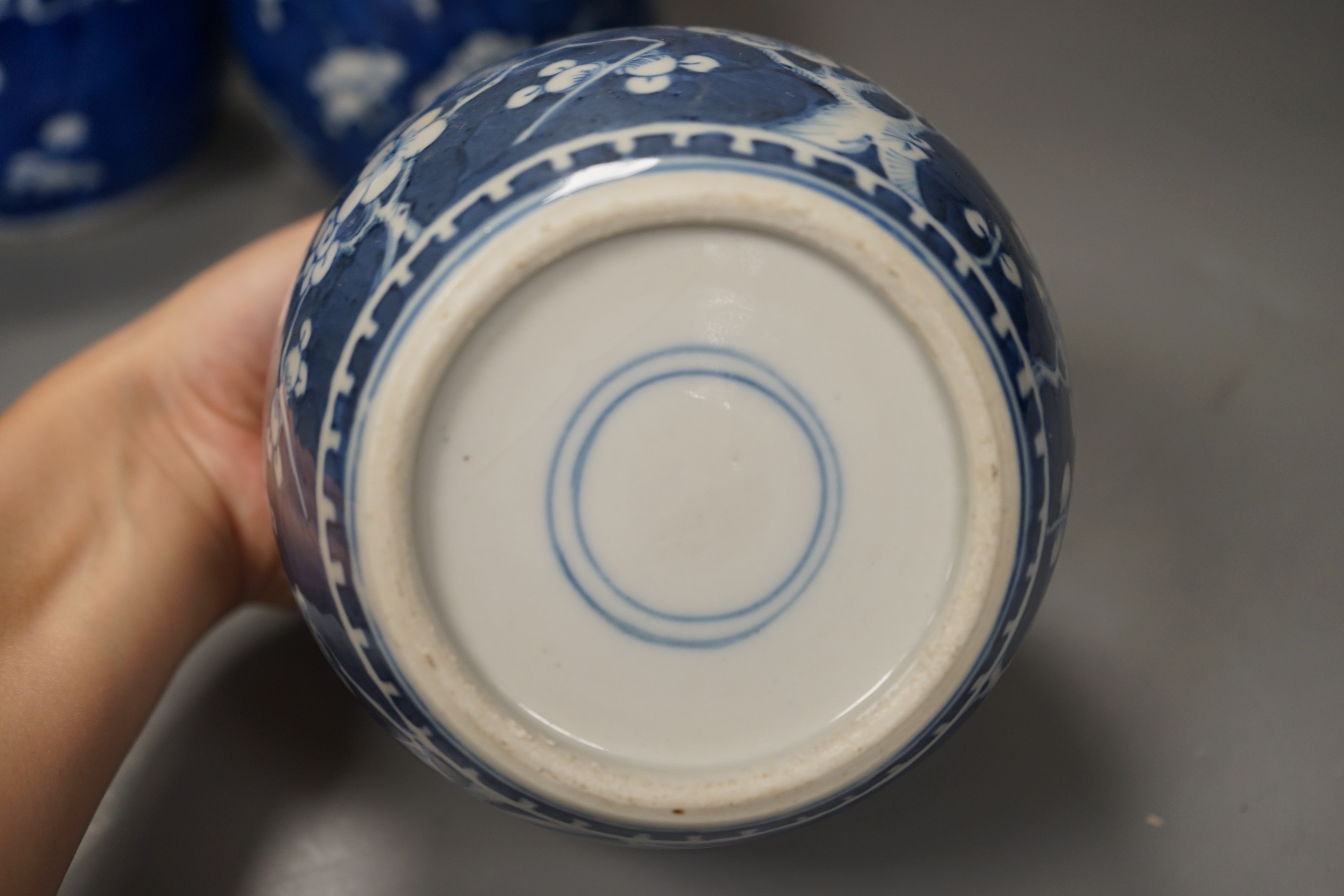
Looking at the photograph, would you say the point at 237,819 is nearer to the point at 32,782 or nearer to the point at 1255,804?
the point at 32,782

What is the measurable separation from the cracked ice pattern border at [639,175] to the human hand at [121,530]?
0.16 m

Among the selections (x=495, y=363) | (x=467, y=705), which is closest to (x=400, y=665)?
(x=467, y=705)

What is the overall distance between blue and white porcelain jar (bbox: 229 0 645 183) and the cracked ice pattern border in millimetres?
630

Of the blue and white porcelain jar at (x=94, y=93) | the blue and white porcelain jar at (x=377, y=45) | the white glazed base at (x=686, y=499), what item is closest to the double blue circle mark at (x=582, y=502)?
the white glazed base at (x=686, y=499)

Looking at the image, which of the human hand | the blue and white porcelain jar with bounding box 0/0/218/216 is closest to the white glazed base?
the human hand

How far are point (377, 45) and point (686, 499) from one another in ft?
2.62

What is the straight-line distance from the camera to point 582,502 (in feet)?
1.87

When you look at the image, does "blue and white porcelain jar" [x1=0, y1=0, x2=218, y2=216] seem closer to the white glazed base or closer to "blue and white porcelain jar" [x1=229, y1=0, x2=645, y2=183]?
"blue and white porcelain jar" [x1=229, y1=0, x2=645, y2=183]

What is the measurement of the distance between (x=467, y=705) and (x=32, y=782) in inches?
11.8

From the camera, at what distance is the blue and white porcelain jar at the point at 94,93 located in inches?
46.5

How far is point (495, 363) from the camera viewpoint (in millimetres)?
563

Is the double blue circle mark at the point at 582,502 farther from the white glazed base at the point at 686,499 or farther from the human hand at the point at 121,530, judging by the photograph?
the human hand at the point at 121,530

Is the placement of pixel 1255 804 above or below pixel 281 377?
below

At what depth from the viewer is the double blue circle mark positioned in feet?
1.85
